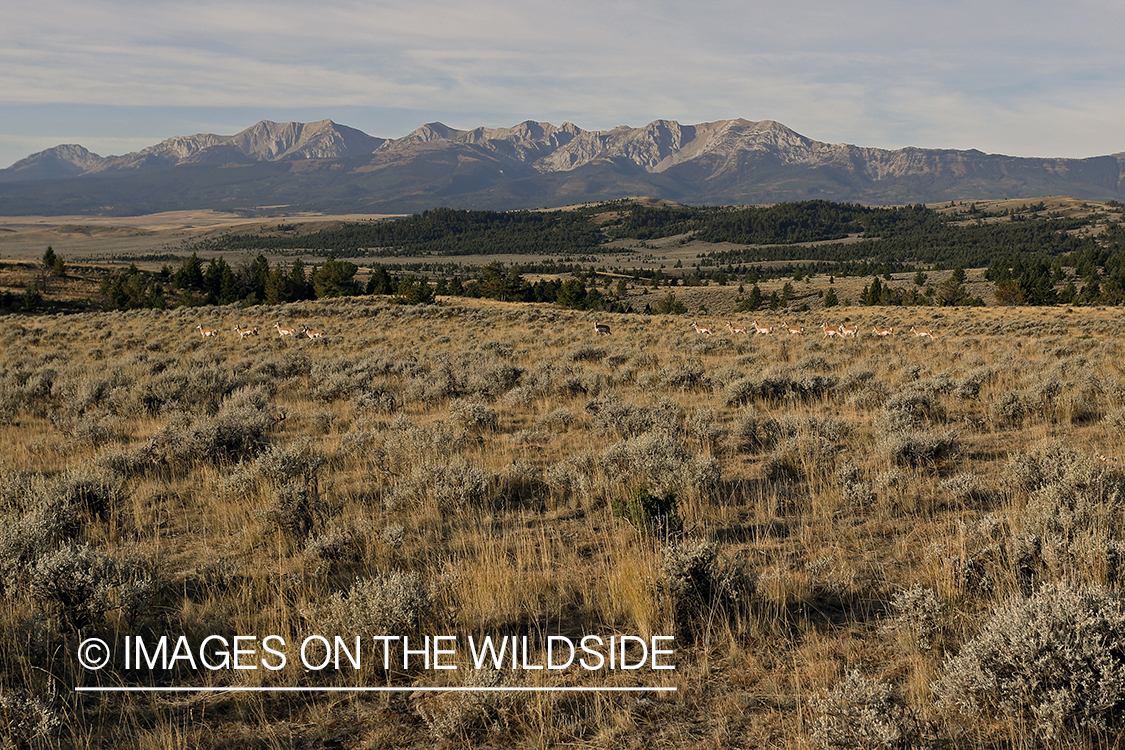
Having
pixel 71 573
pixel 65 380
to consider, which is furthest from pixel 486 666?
pixel 65 380

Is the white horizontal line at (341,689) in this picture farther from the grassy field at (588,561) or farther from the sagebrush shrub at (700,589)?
the sagebrush shrub at (700,589)

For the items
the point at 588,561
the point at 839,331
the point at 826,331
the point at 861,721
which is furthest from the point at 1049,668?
the point at 839,331

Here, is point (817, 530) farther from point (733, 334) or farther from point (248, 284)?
point (248, 284)

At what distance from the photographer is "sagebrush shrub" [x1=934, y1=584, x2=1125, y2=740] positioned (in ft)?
9.20

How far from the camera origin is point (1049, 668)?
2.93m

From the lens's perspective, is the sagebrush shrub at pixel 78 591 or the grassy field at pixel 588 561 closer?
the grassy field at pixel 588 561

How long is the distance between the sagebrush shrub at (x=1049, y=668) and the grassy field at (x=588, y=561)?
2cm

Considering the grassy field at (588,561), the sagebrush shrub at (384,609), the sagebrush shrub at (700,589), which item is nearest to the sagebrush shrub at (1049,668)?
the grassy field at (588,561)

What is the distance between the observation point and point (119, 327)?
3112 cm

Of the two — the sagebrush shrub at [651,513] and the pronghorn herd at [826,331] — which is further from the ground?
→ the pronghorn herd at [826,331]

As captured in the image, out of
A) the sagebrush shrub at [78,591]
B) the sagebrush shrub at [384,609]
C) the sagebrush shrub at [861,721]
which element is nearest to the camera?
the sagebrush shrub at [861,721]

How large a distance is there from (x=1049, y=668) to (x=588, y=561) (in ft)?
9.64

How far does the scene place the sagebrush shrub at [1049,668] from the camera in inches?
110

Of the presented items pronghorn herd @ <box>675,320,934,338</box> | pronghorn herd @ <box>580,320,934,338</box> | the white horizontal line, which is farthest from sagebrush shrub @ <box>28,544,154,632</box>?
pronghorn herd @ <box>675,320,934,338</box>
